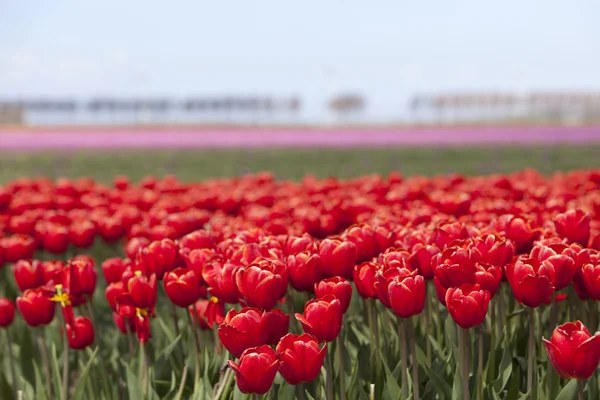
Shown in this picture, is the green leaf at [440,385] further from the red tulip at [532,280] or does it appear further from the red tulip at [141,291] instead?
the red tulip at [141,291]

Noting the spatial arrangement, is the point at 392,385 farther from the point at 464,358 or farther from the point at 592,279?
the point at 592,279


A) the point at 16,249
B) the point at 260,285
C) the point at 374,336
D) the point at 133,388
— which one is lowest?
the point at 133,388

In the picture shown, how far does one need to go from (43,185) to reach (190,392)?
5.44 metres

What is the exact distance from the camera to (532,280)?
2.78 metres

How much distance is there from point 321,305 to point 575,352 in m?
0.83

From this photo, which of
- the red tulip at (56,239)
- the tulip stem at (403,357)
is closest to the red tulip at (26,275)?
the red tulip at (56,239)

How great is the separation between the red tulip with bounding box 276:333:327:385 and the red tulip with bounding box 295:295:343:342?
148 mm

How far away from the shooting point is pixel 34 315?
12.1ft

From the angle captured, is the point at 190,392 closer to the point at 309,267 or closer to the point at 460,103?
the point at 309,267

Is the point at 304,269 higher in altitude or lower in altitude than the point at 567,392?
higher

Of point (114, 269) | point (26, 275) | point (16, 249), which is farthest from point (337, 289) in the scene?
point (16, 249)

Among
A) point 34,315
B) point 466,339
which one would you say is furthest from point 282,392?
point 34,315

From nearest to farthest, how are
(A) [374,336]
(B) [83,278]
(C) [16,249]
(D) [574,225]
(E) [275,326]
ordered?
1. (E) [275,326]
2. (A) [374,336]
3. (D) [574,225]
4. (B) [83,278]
5. (C) [16,249]

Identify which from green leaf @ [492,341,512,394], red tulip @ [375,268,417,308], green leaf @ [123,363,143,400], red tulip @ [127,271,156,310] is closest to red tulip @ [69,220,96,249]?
red tulip @ [127,271,156,310]
